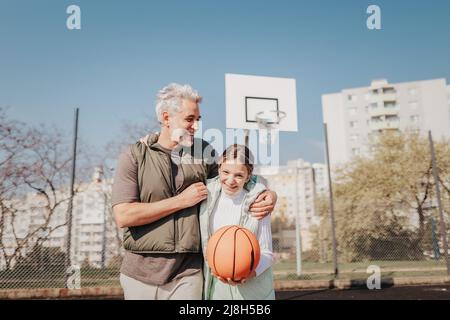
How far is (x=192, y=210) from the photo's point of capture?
221 cm

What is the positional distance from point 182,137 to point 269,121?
5.67 metres

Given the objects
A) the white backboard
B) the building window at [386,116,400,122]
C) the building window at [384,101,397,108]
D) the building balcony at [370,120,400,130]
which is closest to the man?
the white backboard

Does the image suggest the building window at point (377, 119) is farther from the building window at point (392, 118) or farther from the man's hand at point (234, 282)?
the man's hand at point (234, 282)

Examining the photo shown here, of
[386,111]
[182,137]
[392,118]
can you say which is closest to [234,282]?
[182,137]

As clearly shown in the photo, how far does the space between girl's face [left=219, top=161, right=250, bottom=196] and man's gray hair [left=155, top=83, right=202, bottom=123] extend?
41cm

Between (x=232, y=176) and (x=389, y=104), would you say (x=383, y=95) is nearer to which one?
(x=389, y=104)

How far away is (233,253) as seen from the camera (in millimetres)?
2158

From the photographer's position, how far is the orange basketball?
2145 millimetres

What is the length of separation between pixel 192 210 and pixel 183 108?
21.9 inches

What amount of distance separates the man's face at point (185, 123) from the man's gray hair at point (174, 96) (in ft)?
0.08

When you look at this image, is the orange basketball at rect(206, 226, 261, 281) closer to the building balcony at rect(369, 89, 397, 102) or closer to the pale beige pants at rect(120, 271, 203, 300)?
the pale beige pants at rect(120, 271, 203, 300)

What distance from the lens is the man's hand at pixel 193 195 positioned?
2088mm
